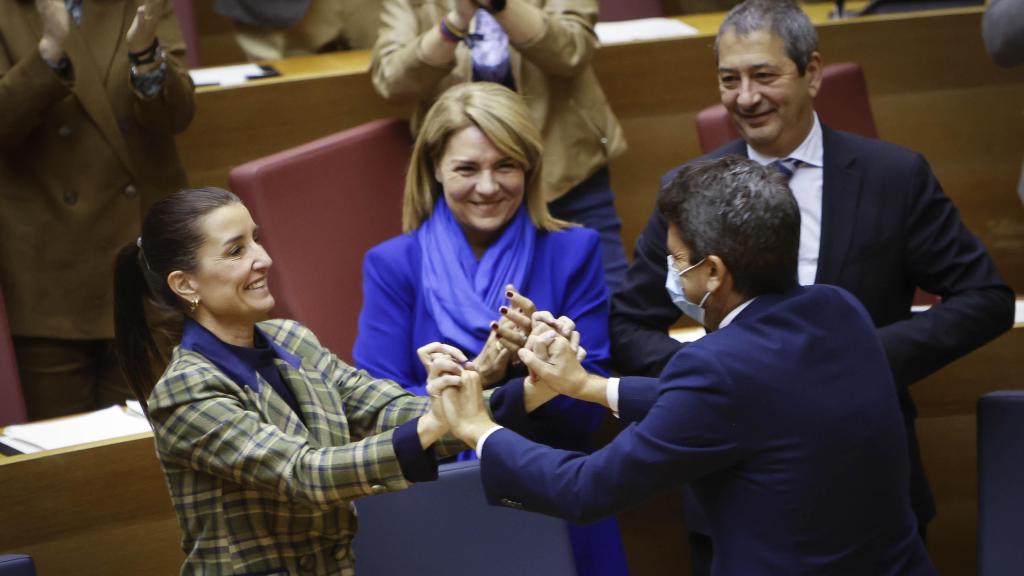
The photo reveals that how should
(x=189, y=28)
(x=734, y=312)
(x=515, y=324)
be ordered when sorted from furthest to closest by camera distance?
1. (x=189, y=28)
2. (x=515, y=324)
3. (x=734, y=312)

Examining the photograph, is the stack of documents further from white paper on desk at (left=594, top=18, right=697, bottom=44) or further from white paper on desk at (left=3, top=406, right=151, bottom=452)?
white paper on desk at (left=594, top=18, right=697, bottom=44)

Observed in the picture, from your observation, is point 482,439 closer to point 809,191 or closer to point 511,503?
point 511,503

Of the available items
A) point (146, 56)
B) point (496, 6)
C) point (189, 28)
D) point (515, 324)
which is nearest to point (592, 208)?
point (496, 6)

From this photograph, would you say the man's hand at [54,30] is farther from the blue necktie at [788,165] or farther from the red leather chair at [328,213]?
the blue necktie at [788,165]

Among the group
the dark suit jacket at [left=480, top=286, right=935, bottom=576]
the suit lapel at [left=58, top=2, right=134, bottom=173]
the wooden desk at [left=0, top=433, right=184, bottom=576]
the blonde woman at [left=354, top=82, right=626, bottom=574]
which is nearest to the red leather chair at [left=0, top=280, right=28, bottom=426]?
the suit lapel at [left=58, top=2, right=134, bottom=173]

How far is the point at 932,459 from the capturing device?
2846mm

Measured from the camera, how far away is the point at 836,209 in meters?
2.55

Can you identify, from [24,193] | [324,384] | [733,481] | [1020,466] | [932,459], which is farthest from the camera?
[24,193]

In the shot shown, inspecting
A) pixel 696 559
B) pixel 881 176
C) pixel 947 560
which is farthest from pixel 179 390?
pixel 947 560

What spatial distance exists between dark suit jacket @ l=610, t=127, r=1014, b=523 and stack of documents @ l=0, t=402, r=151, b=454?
3.09ft

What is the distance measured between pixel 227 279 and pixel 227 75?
70.7 inches

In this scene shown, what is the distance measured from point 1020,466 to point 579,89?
1339 mm

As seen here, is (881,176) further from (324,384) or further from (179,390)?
(179,390)

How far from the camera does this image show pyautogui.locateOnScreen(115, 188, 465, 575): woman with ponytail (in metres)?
1.89
